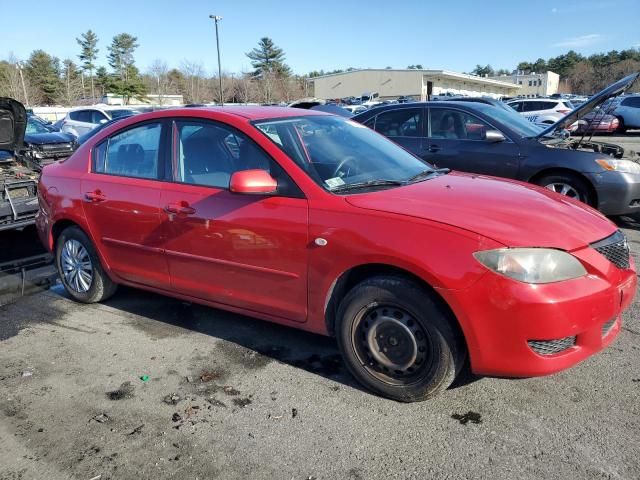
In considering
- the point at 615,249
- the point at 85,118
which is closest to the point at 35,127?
the point at 85,118

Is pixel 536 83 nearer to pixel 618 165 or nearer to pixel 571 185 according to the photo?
pixel 618 165

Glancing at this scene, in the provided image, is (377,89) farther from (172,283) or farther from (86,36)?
(172,283)

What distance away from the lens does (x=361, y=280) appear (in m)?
3.07


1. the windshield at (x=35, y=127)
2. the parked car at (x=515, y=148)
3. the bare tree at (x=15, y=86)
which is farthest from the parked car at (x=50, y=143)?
the bare tree at (x=15, y=86)

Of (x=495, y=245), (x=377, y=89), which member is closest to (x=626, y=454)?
(x=495, y=245)

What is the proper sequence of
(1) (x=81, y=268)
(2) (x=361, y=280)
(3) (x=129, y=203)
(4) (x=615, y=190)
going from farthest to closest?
(4) (x=615, y=190) → (1) (x=81, y=268) → (3) (x=129, y=203) → (2) (x=361, y=280)

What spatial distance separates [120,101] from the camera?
6156 centimetres

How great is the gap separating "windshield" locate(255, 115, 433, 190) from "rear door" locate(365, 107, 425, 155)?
3406 millimetres

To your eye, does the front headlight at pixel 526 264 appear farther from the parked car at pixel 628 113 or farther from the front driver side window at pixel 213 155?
the parked car at pixel 628 113

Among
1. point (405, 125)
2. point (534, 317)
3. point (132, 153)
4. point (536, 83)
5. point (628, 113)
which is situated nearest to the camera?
point (534, 317)

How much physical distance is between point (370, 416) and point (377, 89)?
2892 inches

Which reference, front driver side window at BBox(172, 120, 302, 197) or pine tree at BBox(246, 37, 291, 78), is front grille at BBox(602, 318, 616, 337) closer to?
front driver side window at BBox(172, 120, 302, 197)

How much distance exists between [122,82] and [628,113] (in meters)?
62.8

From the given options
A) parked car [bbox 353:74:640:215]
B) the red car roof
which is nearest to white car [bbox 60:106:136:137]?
parked car [bbox 353:74:640:215]
